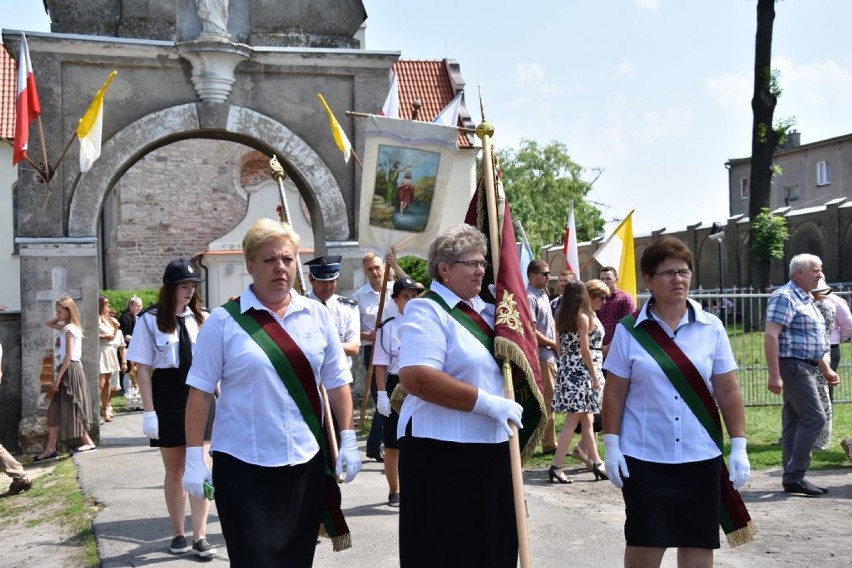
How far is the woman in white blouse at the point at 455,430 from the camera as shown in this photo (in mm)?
4590

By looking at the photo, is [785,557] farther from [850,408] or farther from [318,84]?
[318,84]

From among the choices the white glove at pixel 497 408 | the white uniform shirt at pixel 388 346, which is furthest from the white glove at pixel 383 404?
the white glove at pixel 497 408

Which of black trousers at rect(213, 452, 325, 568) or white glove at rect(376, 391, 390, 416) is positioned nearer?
black trousers at rect(213, 452, 325, 568)

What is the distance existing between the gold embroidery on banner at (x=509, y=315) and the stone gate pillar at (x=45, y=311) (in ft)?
32.1

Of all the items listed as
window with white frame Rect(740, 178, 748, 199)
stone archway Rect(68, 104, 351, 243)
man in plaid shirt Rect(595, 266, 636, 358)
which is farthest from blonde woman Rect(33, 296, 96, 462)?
window with white frame Rect(740, 178, 748, 199)

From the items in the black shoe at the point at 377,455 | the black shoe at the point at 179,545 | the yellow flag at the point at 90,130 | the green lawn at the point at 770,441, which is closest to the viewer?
the black shoe at the point at 179,545

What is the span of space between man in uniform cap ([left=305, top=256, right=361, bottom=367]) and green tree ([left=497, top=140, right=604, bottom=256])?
155 ft

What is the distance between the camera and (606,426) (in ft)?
16.8

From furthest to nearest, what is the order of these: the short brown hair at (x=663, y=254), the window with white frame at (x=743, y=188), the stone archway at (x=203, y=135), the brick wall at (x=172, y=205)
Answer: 1. the window with white frame at (x=743, y=188)
2. the brick wall at (x=172, y=205)
3. the stone archway at (x=203, y=135)
4. the short brown hair at (x=663, y=254)

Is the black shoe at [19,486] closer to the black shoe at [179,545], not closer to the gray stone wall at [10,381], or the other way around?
the gray stone wall at [10,381]

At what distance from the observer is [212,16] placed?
14.0 metres

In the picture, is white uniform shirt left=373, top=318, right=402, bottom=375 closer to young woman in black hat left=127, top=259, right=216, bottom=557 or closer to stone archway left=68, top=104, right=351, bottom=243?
young woman in black hat left=127, top=259, right=216, bottom=557

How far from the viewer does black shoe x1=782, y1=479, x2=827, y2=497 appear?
8.81 metres

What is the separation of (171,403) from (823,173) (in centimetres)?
5283
